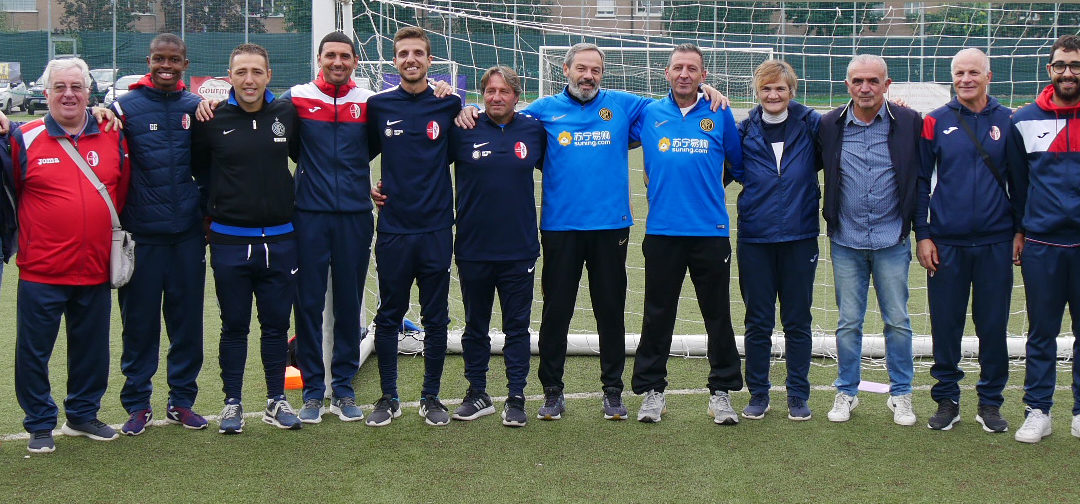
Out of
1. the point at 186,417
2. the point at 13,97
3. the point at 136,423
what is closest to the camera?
the point at 136,423

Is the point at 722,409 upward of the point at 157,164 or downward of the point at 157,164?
downward

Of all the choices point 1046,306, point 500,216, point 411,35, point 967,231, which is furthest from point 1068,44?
point 411,35

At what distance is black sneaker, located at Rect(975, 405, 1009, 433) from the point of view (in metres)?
5.01

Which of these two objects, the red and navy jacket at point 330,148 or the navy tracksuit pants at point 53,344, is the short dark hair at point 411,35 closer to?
the red and navy jacket at point 330,148

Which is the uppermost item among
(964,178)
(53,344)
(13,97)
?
(13,97)

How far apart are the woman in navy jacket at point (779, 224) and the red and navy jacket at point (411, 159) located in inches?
58.5

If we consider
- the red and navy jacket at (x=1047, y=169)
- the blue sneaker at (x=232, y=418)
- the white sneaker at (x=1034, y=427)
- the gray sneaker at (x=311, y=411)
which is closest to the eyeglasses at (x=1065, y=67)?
the red and navy jacket at (x=1047, y=169)

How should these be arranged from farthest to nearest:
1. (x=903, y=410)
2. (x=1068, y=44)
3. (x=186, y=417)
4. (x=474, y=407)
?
1. (x=474, y=407)
2. (x=903, y=410)
3. (x=186, y=417)
4. (x=1068, y=44)

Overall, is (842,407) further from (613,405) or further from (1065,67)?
(1065,67)

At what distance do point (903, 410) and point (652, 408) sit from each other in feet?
4.07

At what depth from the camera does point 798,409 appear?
5.27 meters

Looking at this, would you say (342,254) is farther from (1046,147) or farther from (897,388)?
(1046,147)

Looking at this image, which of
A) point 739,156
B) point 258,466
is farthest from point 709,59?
point 258,466

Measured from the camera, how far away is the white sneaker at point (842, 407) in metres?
5.22
